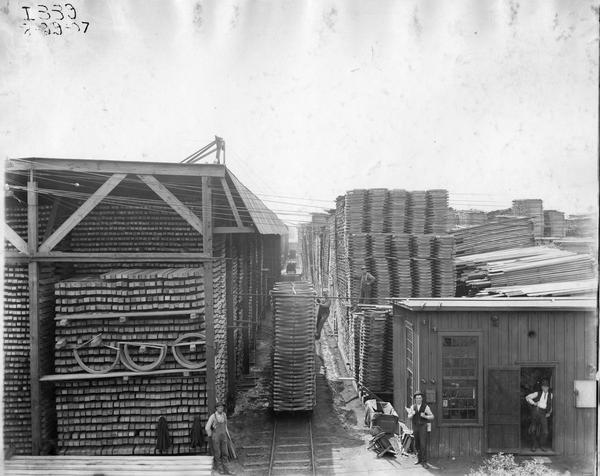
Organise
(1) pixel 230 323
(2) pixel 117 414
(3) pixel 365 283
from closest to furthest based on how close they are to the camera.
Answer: (2) pixel 117 414, (1) pixel 230 323, (3) pixel 365 283

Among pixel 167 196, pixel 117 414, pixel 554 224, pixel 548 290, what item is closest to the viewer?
pixel 167 196

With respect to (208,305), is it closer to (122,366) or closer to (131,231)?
(122,366)

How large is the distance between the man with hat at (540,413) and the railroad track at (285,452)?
452 centimetres

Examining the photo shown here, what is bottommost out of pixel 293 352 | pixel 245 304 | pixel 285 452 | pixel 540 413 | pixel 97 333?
pixel 285 452

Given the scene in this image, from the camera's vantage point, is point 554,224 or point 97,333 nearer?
point 97,333

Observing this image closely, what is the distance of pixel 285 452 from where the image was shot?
10461mm

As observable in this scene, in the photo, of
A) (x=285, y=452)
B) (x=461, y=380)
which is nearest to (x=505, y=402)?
(x=461, y=380)

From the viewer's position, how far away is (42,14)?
283 inches

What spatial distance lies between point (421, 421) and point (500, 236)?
9254 millimetres

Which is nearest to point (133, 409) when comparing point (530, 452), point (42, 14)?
point (42, 14)

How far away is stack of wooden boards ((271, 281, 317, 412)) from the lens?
41.0 feet

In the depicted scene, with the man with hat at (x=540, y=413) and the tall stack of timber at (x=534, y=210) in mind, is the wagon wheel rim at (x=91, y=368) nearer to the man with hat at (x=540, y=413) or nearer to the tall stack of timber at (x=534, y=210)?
the man with hat at (x=540, y=413)

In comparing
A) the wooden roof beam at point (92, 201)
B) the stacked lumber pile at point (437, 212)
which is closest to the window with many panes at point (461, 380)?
the stacked lumber pile at point (437, 212)

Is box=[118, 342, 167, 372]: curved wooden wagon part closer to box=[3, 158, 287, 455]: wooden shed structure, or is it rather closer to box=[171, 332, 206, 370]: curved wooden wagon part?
box=[3, 158, 287, 455]: wooden shed structure
